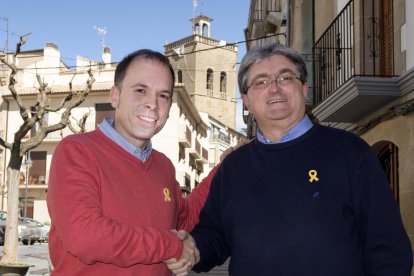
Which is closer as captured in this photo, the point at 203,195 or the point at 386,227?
the point at 386,227

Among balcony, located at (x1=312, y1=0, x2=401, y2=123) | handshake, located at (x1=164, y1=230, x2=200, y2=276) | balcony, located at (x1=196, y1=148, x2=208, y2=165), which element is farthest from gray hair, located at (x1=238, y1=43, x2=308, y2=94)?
balcony, located at (x1=196, y1=148, x2=208, y2=165)

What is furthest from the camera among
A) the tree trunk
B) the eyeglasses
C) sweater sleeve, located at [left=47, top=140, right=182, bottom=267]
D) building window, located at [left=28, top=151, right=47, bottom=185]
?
building window, located at [left=28, top=151, right=47, bottom=185]

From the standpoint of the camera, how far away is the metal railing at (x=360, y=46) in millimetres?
8555

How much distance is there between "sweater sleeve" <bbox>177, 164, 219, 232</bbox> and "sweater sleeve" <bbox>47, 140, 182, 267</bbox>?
719 millimetres

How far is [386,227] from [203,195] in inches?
53.7

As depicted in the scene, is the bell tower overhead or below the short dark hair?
overhead

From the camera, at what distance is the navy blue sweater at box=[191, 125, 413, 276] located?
2654 millimetres

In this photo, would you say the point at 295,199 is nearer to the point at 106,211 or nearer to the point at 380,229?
the point at 380,229

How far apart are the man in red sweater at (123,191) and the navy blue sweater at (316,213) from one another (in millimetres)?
345

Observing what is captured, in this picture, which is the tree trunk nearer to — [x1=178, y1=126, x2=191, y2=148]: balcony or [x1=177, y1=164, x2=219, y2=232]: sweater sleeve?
[x1=177, y1=164, x2=219, y2=232]: sweater sleeve

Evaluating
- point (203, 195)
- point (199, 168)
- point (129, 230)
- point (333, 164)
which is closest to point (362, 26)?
point (203, 195)

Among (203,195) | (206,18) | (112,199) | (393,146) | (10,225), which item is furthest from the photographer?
(206,18)

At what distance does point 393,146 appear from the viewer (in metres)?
8.33

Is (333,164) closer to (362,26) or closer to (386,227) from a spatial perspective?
(386,227)
